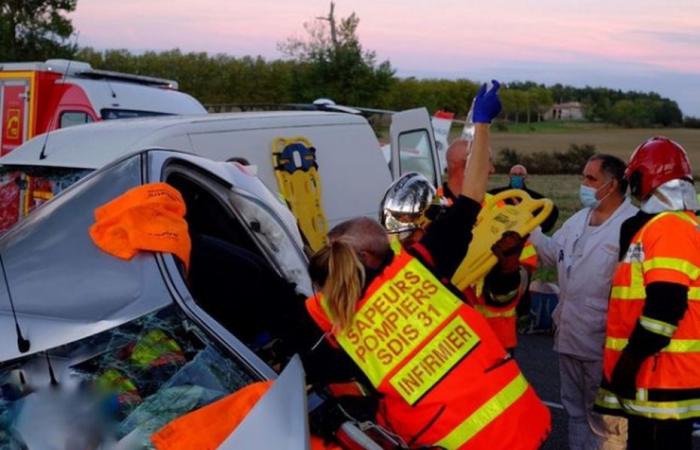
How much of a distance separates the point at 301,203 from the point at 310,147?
48cm

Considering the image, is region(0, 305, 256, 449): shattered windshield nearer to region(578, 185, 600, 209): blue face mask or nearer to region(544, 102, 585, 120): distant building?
region(578, 185, 600, 209): blue face mask

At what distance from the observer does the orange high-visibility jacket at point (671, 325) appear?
4.07 metres

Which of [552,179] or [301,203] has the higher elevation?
[301,203]

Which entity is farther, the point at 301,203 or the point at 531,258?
the point at 301,203

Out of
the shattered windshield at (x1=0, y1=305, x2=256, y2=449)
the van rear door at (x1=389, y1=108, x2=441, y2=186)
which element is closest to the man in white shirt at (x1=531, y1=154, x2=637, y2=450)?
the shattered windshield at (x1=0, y1=305, x2=256, y2=449)

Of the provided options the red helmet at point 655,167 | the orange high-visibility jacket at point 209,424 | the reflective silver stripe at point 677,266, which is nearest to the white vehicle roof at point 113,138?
the red helmet at point 655,167

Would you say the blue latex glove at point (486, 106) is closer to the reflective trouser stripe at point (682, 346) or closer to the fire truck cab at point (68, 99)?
the reflective trouser stripe at point (682, 346)

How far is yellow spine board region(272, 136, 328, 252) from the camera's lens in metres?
6.59

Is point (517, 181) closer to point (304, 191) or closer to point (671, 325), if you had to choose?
point (304, 191)

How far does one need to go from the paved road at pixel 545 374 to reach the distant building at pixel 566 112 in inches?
1570

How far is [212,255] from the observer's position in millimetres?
3494

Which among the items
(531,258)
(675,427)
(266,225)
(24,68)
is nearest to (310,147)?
(531,258)

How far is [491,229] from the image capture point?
471 cm

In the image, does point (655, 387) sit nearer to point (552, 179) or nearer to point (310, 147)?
point (310, 147)
